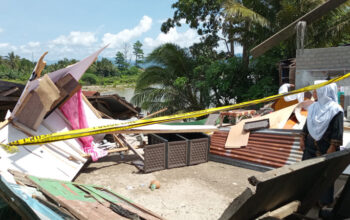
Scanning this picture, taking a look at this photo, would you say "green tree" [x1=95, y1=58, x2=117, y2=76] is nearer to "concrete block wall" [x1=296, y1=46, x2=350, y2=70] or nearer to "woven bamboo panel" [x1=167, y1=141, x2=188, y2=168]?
"concrete block wall" [x1=296, y1=46, x2=350, y2=70]

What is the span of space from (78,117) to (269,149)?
413 cm

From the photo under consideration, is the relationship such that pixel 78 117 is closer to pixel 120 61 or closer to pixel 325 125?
pixel 325 125

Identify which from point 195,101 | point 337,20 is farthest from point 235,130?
point 337,20

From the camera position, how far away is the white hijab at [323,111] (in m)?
3.07

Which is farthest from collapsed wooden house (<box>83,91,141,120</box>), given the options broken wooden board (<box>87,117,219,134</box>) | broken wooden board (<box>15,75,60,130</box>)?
broken wooden board (<box>15,75,60,130</box>)

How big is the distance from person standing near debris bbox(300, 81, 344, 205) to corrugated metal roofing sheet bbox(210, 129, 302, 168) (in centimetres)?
193

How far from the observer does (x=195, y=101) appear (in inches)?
553

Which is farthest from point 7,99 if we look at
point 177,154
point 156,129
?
point 177,154

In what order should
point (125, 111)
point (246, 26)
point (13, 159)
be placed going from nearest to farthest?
point (13, 159), point (125, 111), point (246, 26)

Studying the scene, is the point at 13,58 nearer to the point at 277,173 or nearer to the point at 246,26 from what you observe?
the point at 246,26

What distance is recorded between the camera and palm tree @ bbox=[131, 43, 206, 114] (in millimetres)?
13453

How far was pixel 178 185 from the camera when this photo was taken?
15.9 ft

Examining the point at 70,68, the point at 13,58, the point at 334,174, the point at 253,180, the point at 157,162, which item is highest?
the point at 13,58

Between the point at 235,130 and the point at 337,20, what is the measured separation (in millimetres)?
A: 8989
